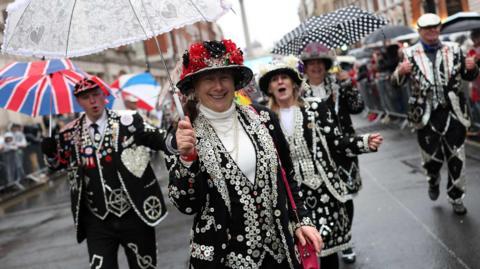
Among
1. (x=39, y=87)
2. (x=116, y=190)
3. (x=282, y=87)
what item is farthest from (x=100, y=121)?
(x=282, y=87)

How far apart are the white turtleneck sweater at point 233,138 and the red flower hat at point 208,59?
0.18m

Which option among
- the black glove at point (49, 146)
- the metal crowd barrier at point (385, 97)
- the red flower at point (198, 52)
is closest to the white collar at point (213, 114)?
the red flower at point (198, 52)

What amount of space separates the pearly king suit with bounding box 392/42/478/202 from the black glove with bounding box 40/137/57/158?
3.41 metres

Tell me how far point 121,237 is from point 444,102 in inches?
134

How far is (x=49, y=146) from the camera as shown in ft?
14.4

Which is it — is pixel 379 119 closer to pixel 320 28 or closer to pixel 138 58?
pixel 320 28

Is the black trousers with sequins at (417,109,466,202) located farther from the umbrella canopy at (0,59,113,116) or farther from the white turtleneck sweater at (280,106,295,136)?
the umbrella canopy at (0,59,113,116)

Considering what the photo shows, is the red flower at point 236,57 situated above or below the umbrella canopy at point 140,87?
above

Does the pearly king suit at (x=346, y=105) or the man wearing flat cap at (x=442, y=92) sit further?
the man wearing flat cap at (x=442, y=92)

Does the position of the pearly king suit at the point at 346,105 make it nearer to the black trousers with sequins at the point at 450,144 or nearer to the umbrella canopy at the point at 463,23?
the black trousers with sequins at the point at 450,144

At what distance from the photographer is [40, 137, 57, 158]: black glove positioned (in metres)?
4.40

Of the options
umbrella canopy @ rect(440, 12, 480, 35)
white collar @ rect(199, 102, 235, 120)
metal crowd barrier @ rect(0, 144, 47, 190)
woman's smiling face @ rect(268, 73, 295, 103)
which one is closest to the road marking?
woman's smiling face @ rect(268, 73, 295, 103)

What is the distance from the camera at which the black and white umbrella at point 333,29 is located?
5672 mm

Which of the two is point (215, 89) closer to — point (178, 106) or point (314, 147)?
point (178, 106)
